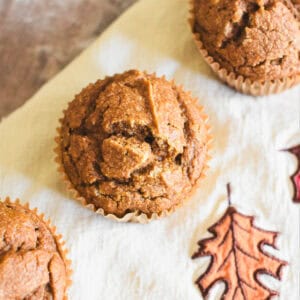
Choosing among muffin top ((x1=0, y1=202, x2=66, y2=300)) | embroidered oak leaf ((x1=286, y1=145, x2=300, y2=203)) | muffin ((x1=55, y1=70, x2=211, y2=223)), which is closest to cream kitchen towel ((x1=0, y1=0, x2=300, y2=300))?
embroidered oak leaf ((x1=286, y1=145, x2=300, y2=203))

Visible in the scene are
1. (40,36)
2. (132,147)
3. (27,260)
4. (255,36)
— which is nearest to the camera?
(27,260)

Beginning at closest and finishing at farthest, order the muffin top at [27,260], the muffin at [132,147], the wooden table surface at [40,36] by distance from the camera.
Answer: the muffin top at [27,260] < the muffin at [132,147] < the wooden table surface at [40,36]

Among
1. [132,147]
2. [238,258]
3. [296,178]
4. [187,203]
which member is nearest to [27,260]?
[132,147]

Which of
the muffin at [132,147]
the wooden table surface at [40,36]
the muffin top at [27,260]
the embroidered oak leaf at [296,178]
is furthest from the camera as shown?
the wooden table surface at [40,36]

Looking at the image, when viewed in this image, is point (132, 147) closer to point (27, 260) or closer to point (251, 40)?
point (27, 260)

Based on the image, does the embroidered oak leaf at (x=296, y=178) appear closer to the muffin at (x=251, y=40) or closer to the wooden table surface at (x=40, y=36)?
the muffin at (x=251, y=40)

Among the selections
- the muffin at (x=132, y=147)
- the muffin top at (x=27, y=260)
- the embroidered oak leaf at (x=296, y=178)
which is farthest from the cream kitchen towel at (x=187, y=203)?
the muffin top at (x=27, y=260)

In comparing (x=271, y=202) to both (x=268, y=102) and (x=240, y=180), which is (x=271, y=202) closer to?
(x=240, y=180)
